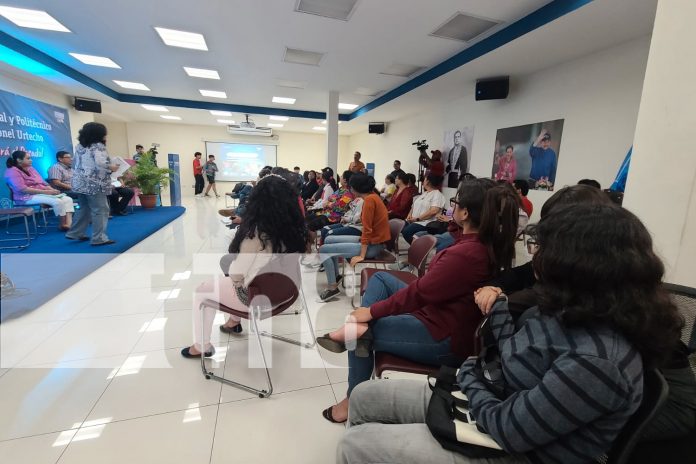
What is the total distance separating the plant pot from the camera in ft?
25.9

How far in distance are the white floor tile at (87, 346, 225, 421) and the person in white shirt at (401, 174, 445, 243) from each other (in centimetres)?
279

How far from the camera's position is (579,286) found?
2.47ft

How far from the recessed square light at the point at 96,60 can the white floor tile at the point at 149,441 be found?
6.33 meters

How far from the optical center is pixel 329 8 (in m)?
3.57

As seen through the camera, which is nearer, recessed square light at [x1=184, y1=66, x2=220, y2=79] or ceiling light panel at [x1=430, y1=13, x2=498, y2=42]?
ceiling light panel at [x1=430, y1=13, x2=498, y2=42]

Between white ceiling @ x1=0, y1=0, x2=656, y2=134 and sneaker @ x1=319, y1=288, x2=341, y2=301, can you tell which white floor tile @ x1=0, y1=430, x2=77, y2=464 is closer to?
sneaker @ x1=319, y1=288, x2=341, y2=301

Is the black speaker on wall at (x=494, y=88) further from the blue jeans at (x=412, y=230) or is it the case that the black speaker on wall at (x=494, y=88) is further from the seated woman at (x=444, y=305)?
the seated woman at (x=444, y=305)

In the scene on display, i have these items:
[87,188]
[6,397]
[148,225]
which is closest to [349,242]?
[6,397]

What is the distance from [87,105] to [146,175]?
241cm

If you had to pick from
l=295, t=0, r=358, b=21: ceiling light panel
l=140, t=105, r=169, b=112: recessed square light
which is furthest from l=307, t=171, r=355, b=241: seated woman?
l=140, t=105, r=169, b=112: recessed square light

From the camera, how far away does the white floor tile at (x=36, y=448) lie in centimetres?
135

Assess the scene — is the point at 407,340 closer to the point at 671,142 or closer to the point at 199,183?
the point at 671,142

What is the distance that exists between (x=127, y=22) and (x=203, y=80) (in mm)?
2608

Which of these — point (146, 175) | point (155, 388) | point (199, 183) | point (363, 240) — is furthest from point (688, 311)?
Result: point (199, 183)
